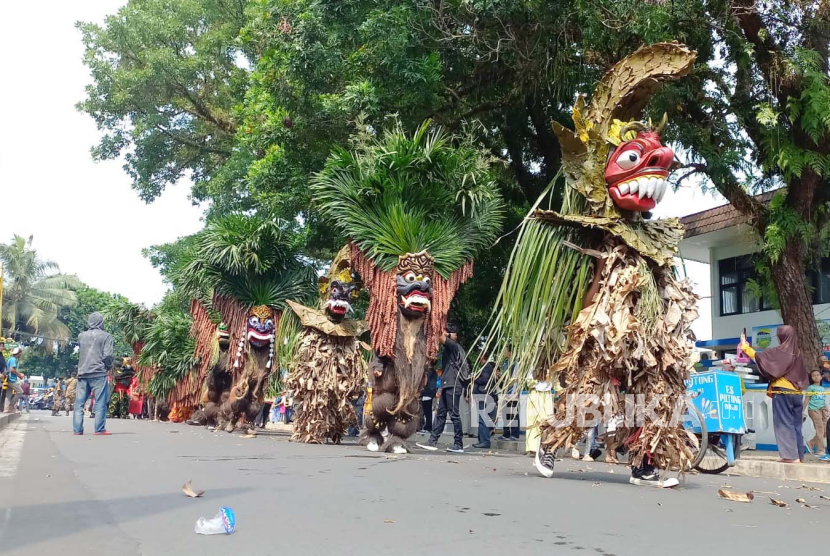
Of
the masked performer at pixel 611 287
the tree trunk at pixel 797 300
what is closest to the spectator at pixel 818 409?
the tree trunk at pixel 797 300

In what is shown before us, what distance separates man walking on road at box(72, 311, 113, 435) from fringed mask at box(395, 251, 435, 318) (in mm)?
5422

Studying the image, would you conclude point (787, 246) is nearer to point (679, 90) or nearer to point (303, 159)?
point (679, 90)

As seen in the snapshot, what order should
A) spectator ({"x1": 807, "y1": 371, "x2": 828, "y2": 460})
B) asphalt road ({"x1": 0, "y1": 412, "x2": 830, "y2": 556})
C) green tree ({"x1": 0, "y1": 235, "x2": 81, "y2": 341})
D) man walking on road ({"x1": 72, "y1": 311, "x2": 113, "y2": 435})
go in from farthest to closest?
1. green tree ({"x1": 0, "y1": 235, "x2": 81, "y2": 341})
2. man walking on road ({"x1": 72, "y1": 311, "x2": 113, "y2": 435})
3. spectator ({"x1": 807, "y1": 371, "x2": 828, "y2": 460})
4. asphalt road ({"x1": 0, "y1": 412, "x2": 830, "y2": 556})

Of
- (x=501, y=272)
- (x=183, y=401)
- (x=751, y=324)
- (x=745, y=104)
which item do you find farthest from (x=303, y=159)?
(x=751, y=324)

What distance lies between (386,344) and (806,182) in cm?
784

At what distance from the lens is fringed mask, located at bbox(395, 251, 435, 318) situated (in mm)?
11062

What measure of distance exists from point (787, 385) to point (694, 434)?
2647 mm

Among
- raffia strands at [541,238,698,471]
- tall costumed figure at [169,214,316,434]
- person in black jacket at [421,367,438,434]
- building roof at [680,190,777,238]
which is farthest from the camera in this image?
building roof at [680,190,777,238]

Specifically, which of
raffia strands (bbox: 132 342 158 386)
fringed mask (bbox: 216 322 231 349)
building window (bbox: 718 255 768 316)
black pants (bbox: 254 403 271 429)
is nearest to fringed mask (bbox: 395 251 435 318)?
fringed mask (bbox: 216 322 231 349)

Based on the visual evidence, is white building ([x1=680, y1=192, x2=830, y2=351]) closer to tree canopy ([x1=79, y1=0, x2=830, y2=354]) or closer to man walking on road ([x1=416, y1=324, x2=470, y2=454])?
tree canopy ([x1=79, y1=0, x2=830, y2=354])

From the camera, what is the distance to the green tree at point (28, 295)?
5631cm

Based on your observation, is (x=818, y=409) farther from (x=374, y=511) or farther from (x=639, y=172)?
(x=374, y=511)

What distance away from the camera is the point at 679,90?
527 inches

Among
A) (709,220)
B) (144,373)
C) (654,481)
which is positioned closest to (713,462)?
(654,481)
